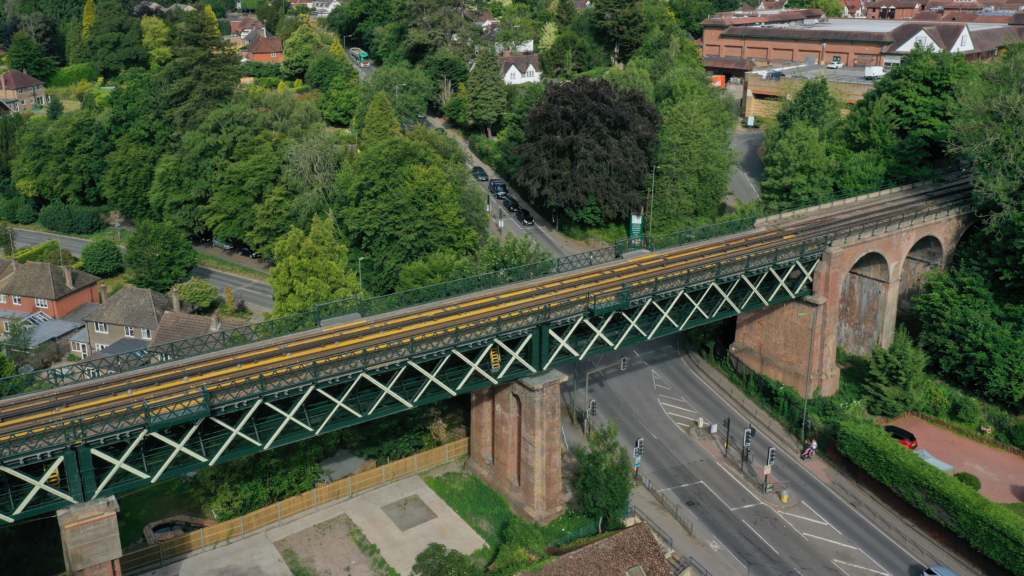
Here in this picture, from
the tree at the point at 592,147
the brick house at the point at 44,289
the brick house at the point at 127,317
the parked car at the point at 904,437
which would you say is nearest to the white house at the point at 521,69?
the tree at the point at 592,147

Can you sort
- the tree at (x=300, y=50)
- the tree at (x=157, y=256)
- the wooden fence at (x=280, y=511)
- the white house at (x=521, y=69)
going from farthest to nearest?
1. the tree at (x=300, y=50)
2. the white house at (x=521, y=69)
3. the tree at (x=157, y=256)
4. the wooden fence at (x=280, y=511)

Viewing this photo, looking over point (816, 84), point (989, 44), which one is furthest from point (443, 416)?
point (989, 44)

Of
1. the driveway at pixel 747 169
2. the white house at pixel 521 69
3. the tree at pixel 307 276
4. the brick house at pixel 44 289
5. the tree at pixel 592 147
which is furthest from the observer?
the white house at pixel 521 69

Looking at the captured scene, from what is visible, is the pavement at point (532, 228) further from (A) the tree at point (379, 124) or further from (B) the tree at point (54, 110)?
(B) the tree at point (54, 110)

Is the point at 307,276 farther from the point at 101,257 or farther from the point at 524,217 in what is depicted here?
the point at 101,257

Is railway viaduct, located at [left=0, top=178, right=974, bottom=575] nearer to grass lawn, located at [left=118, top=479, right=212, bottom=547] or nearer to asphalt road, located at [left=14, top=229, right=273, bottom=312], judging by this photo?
grass lawn, located at [left=118, top=479, right=212, bottom=547]

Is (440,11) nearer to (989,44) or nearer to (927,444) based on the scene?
(989,44)

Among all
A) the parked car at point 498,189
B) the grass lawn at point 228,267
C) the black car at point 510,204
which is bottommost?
the grass lawn at point 228,267
